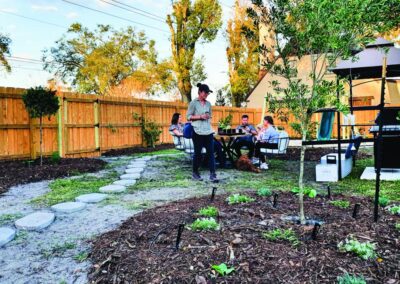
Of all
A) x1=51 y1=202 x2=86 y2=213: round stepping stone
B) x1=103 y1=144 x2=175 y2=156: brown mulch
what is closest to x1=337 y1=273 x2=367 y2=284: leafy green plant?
x1=51 y1=202 x2=86 y2=213: round stepping stone

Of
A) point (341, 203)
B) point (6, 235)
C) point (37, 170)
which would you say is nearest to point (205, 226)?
point (341, 203)

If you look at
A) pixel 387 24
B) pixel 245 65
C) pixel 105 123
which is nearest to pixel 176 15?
pixel 245 65

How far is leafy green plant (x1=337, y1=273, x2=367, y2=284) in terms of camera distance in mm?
1862

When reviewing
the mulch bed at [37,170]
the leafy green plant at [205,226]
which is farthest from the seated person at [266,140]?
the leafy green plant at [205,226]

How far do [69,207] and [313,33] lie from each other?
10.7 ft

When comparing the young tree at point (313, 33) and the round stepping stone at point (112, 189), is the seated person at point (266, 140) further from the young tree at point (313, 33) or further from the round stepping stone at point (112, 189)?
the young tree at point (313, 33)

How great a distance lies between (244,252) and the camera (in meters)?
2.29

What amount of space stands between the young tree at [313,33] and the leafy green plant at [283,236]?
353 millimetres

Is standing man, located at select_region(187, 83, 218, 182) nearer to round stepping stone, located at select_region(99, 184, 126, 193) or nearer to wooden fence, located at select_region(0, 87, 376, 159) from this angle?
round stepping stone, located at select_region(99, 184, 126, 193)

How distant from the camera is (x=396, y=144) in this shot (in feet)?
19.8

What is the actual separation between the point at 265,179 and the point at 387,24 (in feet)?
12.3

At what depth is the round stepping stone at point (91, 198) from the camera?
4406 mm

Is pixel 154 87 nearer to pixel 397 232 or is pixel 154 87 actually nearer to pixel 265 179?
pixel 265 179

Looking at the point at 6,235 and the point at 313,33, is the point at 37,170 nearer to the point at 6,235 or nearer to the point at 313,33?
the point at 6,235
